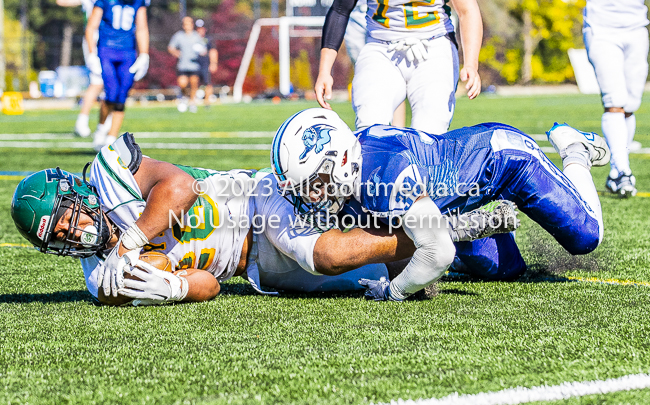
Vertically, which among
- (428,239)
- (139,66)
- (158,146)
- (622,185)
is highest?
(428,239)

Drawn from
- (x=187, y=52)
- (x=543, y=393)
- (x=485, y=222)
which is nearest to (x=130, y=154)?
(x=485, y=222)

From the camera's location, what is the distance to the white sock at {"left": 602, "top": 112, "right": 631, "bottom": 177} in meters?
5.90

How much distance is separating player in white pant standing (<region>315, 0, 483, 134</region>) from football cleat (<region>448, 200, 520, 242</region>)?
39.4 inches

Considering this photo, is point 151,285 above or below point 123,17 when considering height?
below

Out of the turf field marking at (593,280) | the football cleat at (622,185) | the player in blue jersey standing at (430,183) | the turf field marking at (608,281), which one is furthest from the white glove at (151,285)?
the football cleat at (622,185)

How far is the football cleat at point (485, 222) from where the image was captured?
296 centimetres

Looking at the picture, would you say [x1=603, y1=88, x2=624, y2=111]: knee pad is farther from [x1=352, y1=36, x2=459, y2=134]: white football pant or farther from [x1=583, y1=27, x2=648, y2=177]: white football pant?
[x1=352, y1=36, x2=459, y2=134]: white football pant

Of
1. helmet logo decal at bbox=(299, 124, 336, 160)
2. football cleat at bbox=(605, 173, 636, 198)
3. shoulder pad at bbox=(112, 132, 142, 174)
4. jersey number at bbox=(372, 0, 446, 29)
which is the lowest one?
football cleat at bbox=(605, 173, 636, 198)

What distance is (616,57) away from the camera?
6020mm

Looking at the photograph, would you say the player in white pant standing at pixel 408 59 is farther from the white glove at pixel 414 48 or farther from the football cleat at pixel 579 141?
the football cleat at pixel 579 141

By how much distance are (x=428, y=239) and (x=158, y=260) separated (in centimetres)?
108

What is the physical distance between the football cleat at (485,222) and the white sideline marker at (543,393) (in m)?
0.96

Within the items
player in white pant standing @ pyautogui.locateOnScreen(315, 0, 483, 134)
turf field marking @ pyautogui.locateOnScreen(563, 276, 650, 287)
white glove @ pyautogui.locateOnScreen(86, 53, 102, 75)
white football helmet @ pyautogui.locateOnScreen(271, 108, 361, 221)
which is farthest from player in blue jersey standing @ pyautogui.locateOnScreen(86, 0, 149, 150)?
turf field marking @ pyautogui.locateOnScreen(563, 276, 650, 287)

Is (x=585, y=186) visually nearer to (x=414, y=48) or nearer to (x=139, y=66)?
(x=414, y=48)
